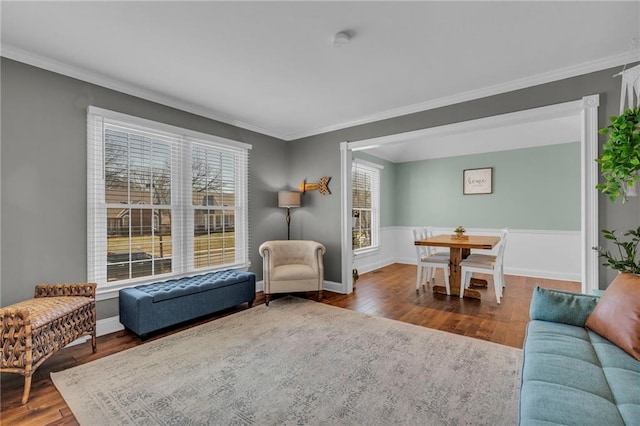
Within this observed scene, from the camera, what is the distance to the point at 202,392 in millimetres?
2039

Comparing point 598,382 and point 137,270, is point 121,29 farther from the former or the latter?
point 598,382

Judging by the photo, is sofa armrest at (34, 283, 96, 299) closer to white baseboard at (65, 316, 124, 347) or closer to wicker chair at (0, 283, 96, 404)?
wicker chair at (0, 283, 96, 404)

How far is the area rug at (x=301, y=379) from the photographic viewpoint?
1.80m

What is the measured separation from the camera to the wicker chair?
6.39ft

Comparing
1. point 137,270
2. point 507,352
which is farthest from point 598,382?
point 137,270

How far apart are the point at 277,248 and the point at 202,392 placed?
2.43m

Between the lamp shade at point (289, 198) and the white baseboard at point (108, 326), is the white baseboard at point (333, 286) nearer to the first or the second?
the lamp shade at point (289, 198)

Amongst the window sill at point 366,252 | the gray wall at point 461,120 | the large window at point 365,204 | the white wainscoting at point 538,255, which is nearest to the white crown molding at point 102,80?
the gray wall at point 461,120

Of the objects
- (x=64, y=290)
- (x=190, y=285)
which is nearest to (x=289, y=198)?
(x=190, y=285)

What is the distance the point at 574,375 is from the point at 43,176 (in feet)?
13.5

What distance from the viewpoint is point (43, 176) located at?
2.70 m

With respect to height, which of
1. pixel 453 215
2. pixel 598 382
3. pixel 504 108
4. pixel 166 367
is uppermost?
pixel 504 108

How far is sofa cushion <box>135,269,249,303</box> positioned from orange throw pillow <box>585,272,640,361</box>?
11.0 ft

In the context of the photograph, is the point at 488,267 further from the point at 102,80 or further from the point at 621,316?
the point at 102,80
